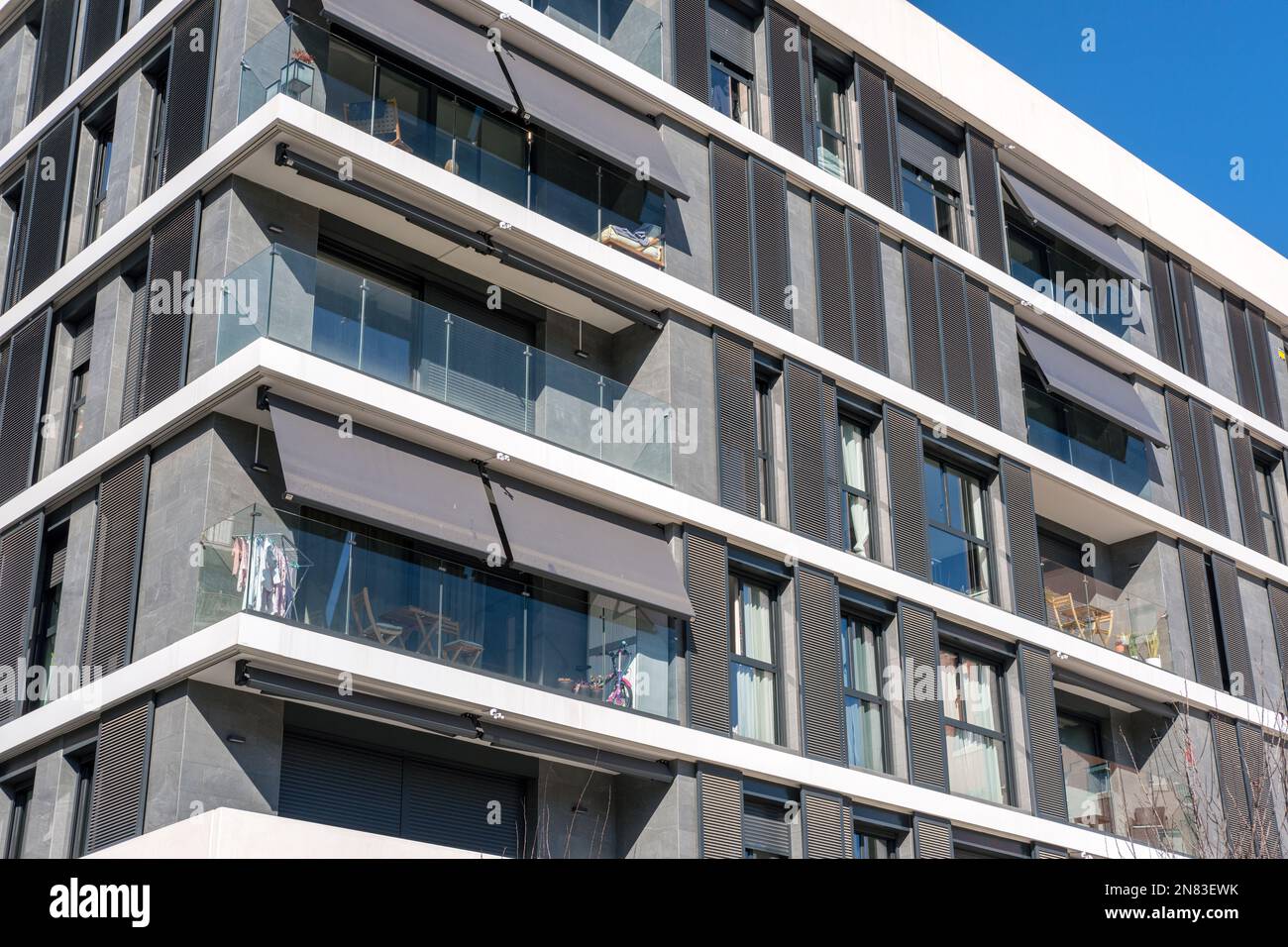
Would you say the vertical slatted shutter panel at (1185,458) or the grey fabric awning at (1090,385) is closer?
the grey fabric awning at (1090,385)

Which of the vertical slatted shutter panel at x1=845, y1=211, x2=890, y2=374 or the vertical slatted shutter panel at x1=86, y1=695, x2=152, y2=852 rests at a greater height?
the vertical slatted shutter panel at x1=845, y1=211, x2=890, y2=374

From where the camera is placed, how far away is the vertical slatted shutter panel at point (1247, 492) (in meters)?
28.2

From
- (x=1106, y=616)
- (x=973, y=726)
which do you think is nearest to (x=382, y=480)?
(x=973, y=726)

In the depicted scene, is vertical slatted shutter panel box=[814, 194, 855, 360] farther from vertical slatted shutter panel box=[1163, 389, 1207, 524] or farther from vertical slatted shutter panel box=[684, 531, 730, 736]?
vertical slatted shutter panel box=[1163, 389, 1207, 524]

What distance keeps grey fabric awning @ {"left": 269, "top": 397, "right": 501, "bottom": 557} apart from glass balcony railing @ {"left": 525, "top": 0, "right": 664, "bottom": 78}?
6.57 meters

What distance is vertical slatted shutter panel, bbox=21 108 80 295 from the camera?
69.1 ft

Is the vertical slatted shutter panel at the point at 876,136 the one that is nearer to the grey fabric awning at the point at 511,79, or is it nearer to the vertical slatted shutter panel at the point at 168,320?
the grey fabric awning at the point at 511,79

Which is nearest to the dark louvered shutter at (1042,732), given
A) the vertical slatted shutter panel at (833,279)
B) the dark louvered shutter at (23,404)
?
the vertical slatted shutter panel at (833,279)

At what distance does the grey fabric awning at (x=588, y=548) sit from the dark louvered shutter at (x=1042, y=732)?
6.28 m

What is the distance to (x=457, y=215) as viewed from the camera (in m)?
19.0

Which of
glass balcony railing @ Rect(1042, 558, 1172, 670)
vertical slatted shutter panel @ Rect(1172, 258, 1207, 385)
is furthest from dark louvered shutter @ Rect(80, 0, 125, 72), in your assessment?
vertical slatted shutter panel @ Rect(1172, 258, 1207, 385)

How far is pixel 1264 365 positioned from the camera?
30.5 metres
